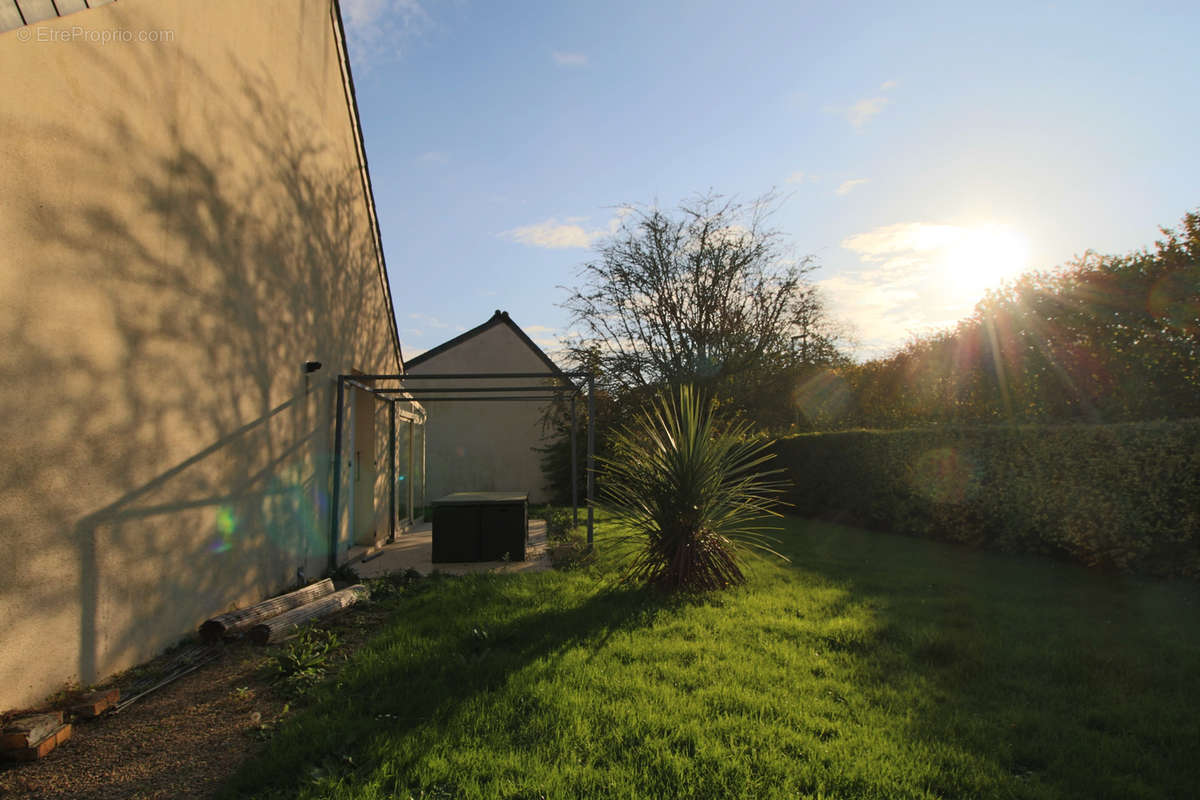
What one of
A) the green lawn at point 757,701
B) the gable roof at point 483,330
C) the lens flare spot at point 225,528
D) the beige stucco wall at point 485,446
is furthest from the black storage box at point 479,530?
the gable roof at point 483,330

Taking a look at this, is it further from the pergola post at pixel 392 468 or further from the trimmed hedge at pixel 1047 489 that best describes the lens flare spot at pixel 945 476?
the pergola post at pixel 392 468

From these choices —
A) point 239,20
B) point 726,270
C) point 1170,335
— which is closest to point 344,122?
point 239,20

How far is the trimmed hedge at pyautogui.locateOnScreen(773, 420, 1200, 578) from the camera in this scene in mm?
6363

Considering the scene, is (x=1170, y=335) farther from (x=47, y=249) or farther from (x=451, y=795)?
(x=47, y=249)

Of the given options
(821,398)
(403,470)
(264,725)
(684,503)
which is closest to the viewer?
(264,725)

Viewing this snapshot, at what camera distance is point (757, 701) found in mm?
3555

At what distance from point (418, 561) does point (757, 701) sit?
19.6 feet

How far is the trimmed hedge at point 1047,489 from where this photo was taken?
6363mm

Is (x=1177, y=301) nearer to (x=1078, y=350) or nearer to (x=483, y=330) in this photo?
(x=1078, y=350)

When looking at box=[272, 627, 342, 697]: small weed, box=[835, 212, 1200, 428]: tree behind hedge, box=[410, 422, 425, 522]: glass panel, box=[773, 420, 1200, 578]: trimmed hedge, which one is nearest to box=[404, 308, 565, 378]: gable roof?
box=[410, 422, 425, 522]: glass panel

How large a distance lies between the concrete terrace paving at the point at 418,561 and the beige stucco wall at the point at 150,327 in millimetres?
1053

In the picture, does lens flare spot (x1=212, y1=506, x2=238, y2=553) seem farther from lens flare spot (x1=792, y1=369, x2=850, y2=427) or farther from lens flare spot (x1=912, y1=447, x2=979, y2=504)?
lens flare spot (x1=792, y1=369, x2=850, y2=427)

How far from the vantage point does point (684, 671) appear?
4020 millimetres

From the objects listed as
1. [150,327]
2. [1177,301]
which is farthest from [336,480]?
[1177,301]
